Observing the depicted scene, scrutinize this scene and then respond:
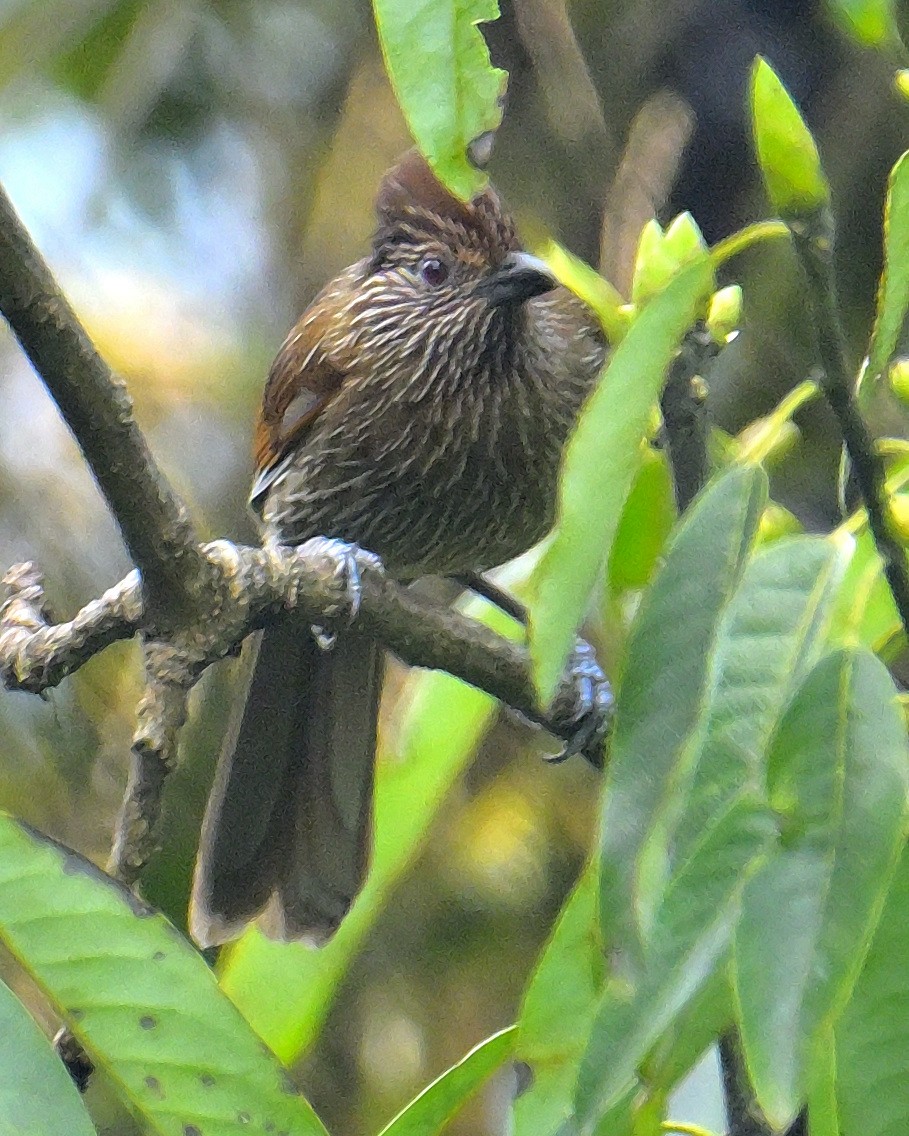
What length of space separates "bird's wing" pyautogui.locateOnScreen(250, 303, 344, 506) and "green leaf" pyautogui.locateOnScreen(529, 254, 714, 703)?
154 centimetres

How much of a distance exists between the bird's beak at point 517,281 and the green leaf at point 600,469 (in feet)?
4.23

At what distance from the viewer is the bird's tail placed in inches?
77.4

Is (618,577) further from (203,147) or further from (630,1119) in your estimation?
(203,147)

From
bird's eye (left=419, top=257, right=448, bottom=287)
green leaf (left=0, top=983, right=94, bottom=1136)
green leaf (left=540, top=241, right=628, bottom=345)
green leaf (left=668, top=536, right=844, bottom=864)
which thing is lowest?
green leaf (left=0, top=983, right=94, bottom=1136)

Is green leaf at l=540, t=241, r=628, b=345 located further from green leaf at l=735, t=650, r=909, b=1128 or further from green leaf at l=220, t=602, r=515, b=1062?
green leaf at l=220, t=602, r=515, b=1062

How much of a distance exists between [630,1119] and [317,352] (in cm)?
166

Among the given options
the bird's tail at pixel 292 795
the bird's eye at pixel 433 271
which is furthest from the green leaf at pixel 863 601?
the bird's eye at pixel 433 271

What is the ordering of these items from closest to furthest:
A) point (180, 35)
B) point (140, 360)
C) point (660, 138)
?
point (660, 138)
point (140, 360)
point (180, 35)

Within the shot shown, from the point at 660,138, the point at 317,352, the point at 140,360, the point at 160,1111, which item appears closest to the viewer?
the point at 160,1111

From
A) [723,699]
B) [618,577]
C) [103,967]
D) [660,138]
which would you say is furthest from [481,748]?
[723,699]

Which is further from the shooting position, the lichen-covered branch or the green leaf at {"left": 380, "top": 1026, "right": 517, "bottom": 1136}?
the lichen-covered branch

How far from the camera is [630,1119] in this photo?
79cm

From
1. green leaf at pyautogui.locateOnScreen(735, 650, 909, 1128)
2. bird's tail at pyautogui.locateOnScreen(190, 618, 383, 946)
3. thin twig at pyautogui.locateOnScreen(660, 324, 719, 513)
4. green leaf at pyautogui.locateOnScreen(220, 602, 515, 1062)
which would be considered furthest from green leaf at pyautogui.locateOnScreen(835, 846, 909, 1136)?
bird's tail at pyautogui.locateOnScreen(190, 618, 383, 946)

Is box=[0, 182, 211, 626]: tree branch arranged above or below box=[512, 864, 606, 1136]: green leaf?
above
